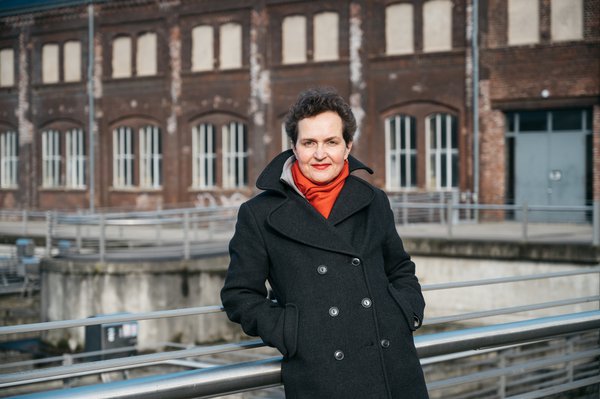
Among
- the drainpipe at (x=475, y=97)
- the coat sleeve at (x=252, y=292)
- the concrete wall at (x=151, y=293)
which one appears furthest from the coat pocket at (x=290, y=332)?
the drainpipe at (x=475, y=97)

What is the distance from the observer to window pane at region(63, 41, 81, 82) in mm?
33344

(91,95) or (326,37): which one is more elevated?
(326,37)

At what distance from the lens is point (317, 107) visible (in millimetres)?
3322

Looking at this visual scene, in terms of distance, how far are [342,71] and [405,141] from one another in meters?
3.13

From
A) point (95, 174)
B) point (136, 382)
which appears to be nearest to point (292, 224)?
point (136, 382)

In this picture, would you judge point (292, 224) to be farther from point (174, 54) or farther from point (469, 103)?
point (174, 54)

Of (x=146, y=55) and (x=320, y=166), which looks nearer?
(x=320, y=166)

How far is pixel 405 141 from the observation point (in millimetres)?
26625

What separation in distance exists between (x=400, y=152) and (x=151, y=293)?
12.2m

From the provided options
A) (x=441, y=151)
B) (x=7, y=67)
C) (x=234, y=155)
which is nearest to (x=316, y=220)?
(x=441, y=151)

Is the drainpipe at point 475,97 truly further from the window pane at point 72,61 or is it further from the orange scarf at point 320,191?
the orange scarf at point 320,191

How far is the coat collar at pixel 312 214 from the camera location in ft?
10.5

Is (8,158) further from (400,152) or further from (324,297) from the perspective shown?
(324,297)

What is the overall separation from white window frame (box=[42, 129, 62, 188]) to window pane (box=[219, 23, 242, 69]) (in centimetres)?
838
